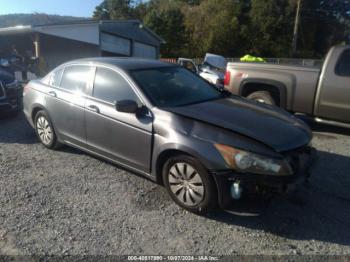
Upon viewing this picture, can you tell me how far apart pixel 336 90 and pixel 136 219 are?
492 cm

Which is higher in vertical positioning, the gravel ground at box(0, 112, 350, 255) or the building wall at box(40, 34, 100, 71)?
the building wall at box(40, 34, 100, 71)

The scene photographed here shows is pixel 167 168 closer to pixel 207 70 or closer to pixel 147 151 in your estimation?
pixel 147 151

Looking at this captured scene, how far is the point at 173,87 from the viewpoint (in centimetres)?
446

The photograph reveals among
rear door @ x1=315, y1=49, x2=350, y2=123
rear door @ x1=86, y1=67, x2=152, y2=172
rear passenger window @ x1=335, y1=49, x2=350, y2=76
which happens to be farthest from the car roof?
rear passenger window @ x1=335, y1=49, x2=350, y2=76

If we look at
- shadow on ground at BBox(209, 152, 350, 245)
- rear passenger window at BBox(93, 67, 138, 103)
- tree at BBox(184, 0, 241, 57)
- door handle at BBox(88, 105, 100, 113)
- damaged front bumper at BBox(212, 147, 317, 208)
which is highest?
tree at BBox(184, 0, 241, 57)

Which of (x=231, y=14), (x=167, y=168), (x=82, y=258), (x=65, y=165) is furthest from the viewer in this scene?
(x=231, y=14)

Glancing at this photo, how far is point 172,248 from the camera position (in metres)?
3.12

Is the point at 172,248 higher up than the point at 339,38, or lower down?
lower down

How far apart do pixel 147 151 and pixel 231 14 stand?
155 feet

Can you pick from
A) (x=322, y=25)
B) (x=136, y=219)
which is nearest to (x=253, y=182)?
(x=136, y=219)

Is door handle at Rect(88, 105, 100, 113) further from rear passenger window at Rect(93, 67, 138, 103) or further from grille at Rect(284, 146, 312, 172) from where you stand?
grille at Rect(284, 146, 312, 172)

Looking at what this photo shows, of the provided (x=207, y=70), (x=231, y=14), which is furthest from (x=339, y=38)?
(x=207, y=70)

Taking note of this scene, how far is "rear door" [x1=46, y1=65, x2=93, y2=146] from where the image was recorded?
187 inches

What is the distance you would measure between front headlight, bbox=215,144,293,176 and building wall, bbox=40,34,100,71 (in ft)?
63.6
